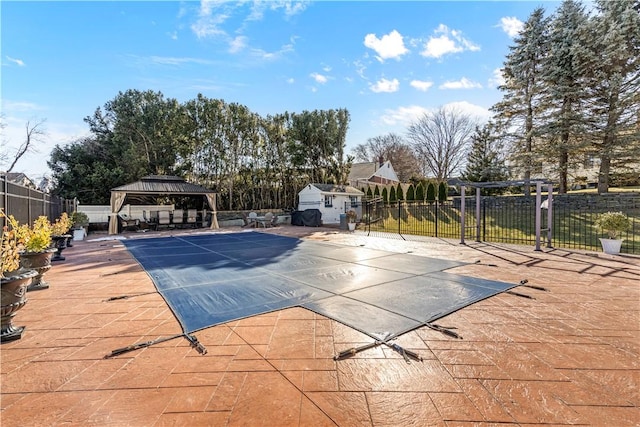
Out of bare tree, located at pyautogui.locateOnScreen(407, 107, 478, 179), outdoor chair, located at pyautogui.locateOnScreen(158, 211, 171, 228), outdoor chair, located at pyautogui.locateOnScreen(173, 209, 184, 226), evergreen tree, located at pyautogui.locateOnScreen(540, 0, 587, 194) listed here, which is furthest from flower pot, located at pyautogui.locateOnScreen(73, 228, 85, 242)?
bare tree, located at pyautogui.locateOnScreen(407, 107, 478, 179)

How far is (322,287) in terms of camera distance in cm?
436

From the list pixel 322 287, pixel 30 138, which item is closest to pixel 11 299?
pixel 322 287

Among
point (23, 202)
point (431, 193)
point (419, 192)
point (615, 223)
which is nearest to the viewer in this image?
point (23, 202)

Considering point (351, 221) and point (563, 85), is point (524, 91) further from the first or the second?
point (351, 221)

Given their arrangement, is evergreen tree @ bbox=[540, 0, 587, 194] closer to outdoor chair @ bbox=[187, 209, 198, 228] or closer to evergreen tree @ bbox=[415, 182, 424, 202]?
evergreen tree @ bbox=[415, 182, 424, 202]

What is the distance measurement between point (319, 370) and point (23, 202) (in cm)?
775

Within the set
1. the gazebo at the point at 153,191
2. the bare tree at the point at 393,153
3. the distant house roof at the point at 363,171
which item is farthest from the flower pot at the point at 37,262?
the bare tree at the point at 393,153

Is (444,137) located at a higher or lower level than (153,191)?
higher

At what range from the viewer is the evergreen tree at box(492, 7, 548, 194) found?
15.0 m

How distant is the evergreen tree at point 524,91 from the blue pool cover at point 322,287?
12903 millimetres

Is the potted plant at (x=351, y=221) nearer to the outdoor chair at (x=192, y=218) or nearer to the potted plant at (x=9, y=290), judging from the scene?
the outdoor chair at (x=192, y=218)

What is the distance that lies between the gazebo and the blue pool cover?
22.7 feet

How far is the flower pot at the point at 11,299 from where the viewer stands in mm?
2604

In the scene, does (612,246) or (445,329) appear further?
(612,246)
